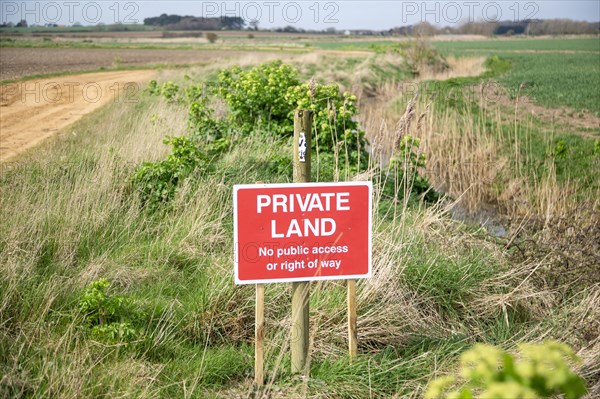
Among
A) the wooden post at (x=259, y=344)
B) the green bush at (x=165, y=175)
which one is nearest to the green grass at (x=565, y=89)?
the green bush at (x=165, y=175)

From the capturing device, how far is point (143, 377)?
375 cm

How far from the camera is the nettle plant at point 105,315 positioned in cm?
414

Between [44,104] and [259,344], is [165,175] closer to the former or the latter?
[259,344]

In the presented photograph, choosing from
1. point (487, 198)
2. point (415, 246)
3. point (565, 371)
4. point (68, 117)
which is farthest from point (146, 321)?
point (68, 117)

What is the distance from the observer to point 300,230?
3885 millimetres

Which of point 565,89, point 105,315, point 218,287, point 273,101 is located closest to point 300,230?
point 218,287

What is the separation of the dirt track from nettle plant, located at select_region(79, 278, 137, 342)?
7856mm

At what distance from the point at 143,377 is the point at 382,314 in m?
1.77

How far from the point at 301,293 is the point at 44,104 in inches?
737

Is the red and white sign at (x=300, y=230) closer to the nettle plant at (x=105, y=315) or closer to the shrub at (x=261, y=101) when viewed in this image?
the nettle plant at (x=105, y=315)

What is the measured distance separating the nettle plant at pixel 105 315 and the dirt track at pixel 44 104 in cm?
786

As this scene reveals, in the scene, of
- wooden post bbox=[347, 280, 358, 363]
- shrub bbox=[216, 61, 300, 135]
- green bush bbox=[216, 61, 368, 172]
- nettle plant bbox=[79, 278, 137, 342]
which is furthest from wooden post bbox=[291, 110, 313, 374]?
shrub bbox=[216, 61, 300, 135]

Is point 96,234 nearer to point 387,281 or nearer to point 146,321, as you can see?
point 146,321

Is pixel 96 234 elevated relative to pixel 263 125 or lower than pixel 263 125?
lower
